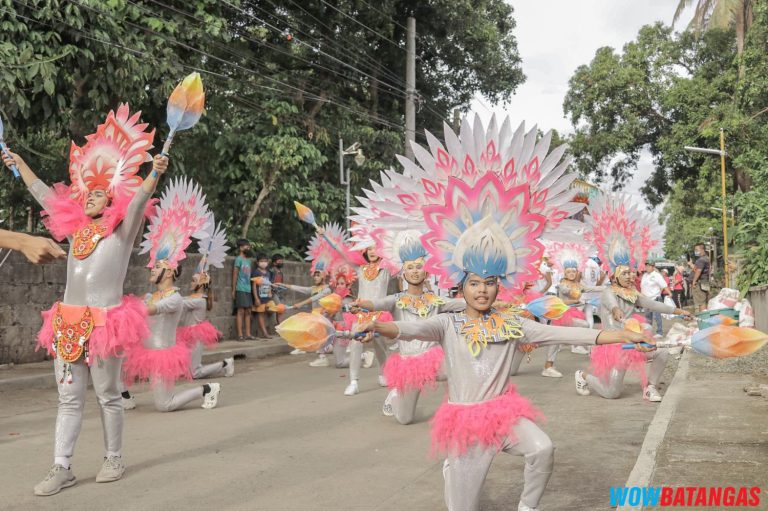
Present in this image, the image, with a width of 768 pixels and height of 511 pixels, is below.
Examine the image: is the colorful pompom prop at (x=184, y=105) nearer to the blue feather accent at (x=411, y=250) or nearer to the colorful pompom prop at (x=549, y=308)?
the colorful pompom prop at (x=549, y=308)

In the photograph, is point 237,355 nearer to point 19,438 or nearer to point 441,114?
point 19,438

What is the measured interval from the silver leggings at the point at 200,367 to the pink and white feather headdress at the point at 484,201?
184 inches

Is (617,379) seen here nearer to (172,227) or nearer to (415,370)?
(415,370)

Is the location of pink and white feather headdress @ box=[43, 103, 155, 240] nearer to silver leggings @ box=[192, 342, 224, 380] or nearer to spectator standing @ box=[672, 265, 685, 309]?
silver leggings @ box=[192, 342, 224, 380]

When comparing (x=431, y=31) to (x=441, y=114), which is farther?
(x=441, y=114)

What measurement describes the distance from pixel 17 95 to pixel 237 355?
21.2 ft

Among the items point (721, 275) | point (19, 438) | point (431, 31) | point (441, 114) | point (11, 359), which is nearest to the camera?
point (19, 438)

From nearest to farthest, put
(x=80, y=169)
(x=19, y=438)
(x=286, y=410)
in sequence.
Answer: (x=80, y=169) < (x=19, y=438) < (x=286, y=410)

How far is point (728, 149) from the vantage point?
28.3 m

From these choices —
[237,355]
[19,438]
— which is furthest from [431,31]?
[19,438]

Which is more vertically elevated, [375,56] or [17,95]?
[375,56]

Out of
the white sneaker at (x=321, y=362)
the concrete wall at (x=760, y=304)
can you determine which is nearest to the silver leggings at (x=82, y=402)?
the white sneaker at (x=321, y=362)

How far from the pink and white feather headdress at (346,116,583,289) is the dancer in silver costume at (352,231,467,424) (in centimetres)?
160

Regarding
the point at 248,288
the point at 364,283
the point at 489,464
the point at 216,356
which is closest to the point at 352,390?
the point at 364,283
